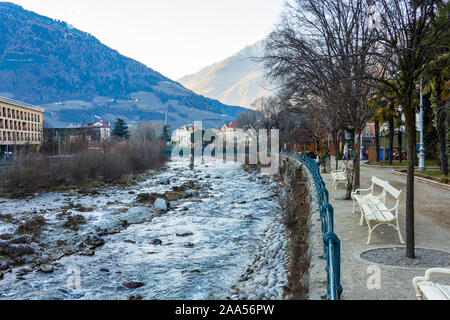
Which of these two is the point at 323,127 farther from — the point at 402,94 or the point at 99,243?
the point at 402,94

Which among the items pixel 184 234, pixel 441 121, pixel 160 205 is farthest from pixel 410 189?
pixel 160 205

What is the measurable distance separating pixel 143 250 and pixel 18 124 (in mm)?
76966

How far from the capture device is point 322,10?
49.0 feet

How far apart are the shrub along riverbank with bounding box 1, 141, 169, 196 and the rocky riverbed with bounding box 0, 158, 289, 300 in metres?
6.17

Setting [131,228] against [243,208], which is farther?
[243,208]

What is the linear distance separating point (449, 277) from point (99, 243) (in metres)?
11.4

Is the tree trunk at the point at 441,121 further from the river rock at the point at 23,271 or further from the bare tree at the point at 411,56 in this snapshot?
the river rock at the point at 23,271

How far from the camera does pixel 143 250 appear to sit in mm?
13070

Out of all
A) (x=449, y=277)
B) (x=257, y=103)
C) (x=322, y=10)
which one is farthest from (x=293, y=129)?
(x=449, y=277)

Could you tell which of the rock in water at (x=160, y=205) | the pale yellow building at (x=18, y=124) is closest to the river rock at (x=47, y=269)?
the rock in water at (x=160, y=205)

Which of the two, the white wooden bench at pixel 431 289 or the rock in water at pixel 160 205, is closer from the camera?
the white wooden bench at pixel 431 289

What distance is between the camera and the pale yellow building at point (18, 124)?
234ft

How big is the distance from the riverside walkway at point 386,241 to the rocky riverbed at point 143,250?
1.70 metres
